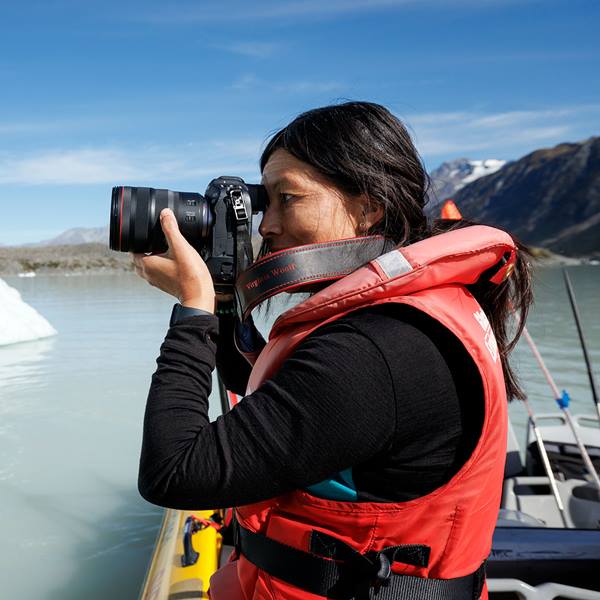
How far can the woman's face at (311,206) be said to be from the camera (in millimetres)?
1145

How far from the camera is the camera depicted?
124 centimetres

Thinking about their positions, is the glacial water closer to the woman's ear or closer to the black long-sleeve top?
the woman's ear

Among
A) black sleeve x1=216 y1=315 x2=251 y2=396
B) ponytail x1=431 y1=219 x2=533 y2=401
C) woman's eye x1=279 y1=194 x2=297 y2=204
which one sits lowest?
black sleeve x1=216 y1=315 x2=251 y2=396

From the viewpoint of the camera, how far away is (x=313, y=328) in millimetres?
980

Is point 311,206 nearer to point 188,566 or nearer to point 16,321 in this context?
point 188,566

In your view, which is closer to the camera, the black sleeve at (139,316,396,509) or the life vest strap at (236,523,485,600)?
the black sleeve at (139,316,396,509)

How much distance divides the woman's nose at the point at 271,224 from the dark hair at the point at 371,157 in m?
0.12

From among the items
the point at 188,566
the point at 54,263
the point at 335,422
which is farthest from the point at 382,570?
the point at 54,263

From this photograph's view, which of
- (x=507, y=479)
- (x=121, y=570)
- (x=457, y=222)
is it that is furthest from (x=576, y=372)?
(x=457, y=222)

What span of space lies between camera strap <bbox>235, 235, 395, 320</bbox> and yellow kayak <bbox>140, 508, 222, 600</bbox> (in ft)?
6.11

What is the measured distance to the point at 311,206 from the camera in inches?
45.1

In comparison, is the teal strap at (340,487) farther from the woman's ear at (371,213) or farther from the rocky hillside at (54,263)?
the rocky hillside at (54,263)

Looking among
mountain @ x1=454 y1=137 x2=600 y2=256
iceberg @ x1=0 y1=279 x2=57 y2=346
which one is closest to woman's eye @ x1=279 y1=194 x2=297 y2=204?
iceberg @ x1=0 y1=279 x2=57 y2=346

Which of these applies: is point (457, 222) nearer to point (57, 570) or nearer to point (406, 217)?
point (406, 217)
